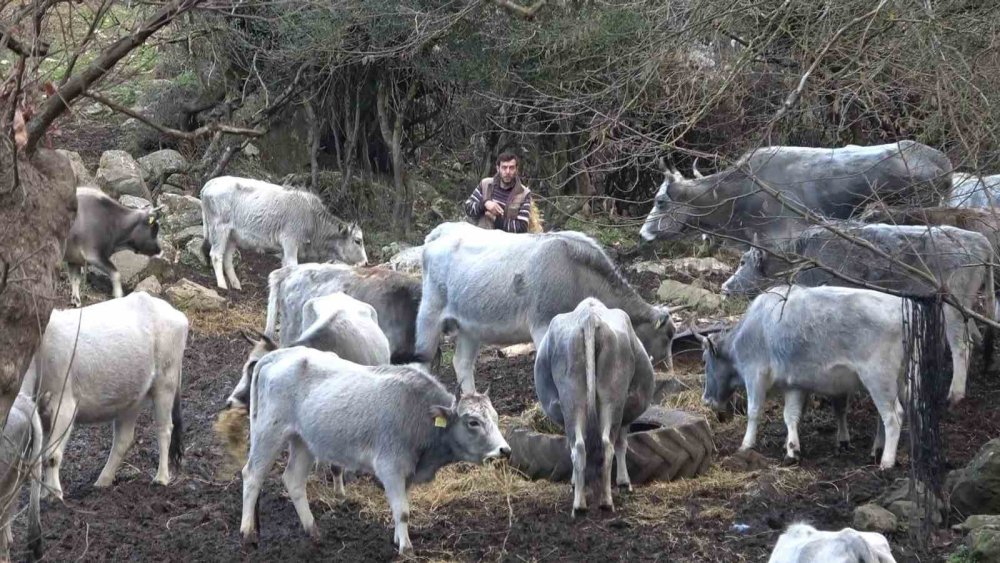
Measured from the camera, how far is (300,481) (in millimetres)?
8414

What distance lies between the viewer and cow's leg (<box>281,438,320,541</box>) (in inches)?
328

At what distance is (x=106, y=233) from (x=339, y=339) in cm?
844

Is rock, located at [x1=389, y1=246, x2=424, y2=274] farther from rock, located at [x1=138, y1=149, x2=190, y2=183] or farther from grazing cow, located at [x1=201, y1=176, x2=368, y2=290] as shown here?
rock, located at [x1=138, y1=149, x2=190, y2=183]

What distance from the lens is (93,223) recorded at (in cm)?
1712

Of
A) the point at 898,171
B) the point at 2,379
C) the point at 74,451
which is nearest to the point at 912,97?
the point at 898,171

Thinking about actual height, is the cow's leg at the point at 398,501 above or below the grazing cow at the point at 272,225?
below

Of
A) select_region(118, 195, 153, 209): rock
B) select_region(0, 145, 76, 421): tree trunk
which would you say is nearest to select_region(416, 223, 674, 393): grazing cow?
select_region(0, 145, 76, 421): tree trunk

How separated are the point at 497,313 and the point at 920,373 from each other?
14.6ft

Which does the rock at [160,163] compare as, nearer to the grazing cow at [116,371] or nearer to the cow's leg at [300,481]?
the grazing cow at [116,371]

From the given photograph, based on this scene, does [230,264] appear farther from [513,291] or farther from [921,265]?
[921,265]

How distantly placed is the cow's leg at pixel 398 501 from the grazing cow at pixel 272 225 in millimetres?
10967

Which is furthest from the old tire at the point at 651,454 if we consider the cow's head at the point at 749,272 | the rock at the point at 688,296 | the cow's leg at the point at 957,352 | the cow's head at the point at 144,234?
the cow's head at the point at 144,234

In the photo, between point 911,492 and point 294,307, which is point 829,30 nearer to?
point 911,492

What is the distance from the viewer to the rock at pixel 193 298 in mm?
Answer: 16188
